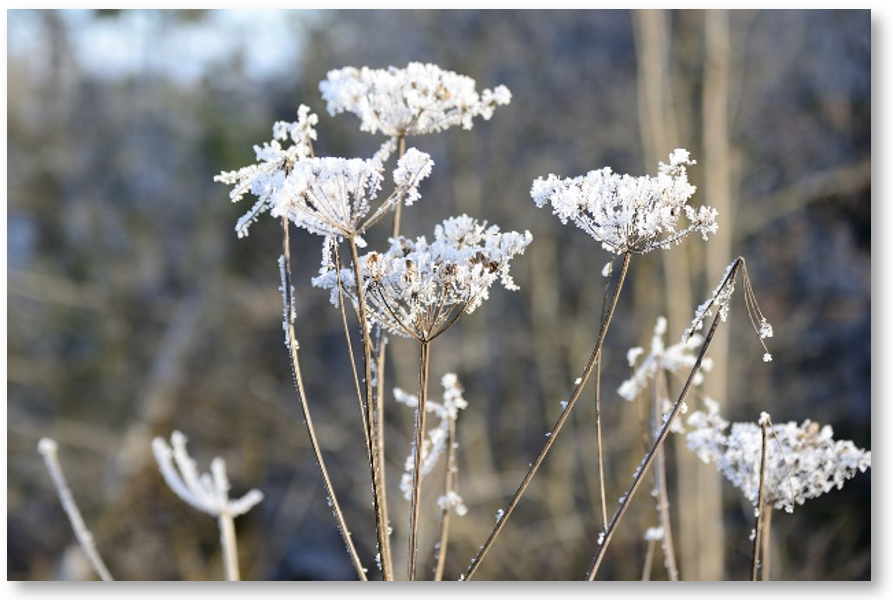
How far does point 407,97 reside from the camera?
3.09ft

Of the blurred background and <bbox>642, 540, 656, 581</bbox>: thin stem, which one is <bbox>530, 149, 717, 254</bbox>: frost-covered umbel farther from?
the blurred background

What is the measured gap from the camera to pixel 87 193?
5.60 m

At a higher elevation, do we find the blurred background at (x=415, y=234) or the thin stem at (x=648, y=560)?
the blurred background at (x=415, y=234)

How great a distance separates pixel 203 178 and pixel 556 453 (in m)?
2.49

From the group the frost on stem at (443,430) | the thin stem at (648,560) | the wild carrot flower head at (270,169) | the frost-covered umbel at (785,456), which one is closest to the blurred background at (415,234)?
the thin stem at (648,560)

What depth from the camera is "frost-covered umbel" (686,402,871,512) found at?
99 centimetres

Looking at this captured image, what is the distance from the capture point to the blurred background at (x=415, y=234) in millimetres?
4148

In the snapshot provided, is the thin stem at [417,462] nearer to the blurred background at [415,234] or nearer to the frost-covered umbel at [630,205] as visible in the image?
the frost-covered umbel at [630,205]

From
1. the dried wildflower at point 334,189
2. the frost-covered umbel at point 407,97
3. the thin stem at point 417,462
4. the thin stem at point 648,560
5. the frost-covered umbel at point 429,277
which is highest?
the frost-covered umbel at point 407,97

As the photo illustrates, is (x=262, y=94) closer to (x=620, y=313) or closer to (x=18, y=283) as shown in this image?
(x=18, y=283)

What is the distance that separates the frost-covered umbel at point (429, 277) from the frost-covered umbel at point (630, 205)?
5 centimetres

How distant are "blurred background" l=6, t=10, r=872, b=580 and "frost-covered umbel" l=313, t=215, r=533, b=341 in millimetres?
3268

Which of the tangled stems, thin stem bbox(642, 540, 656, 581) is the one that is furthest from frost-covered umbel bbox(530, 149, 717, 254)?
thin stem bbox(642, 540, 656, 581)
